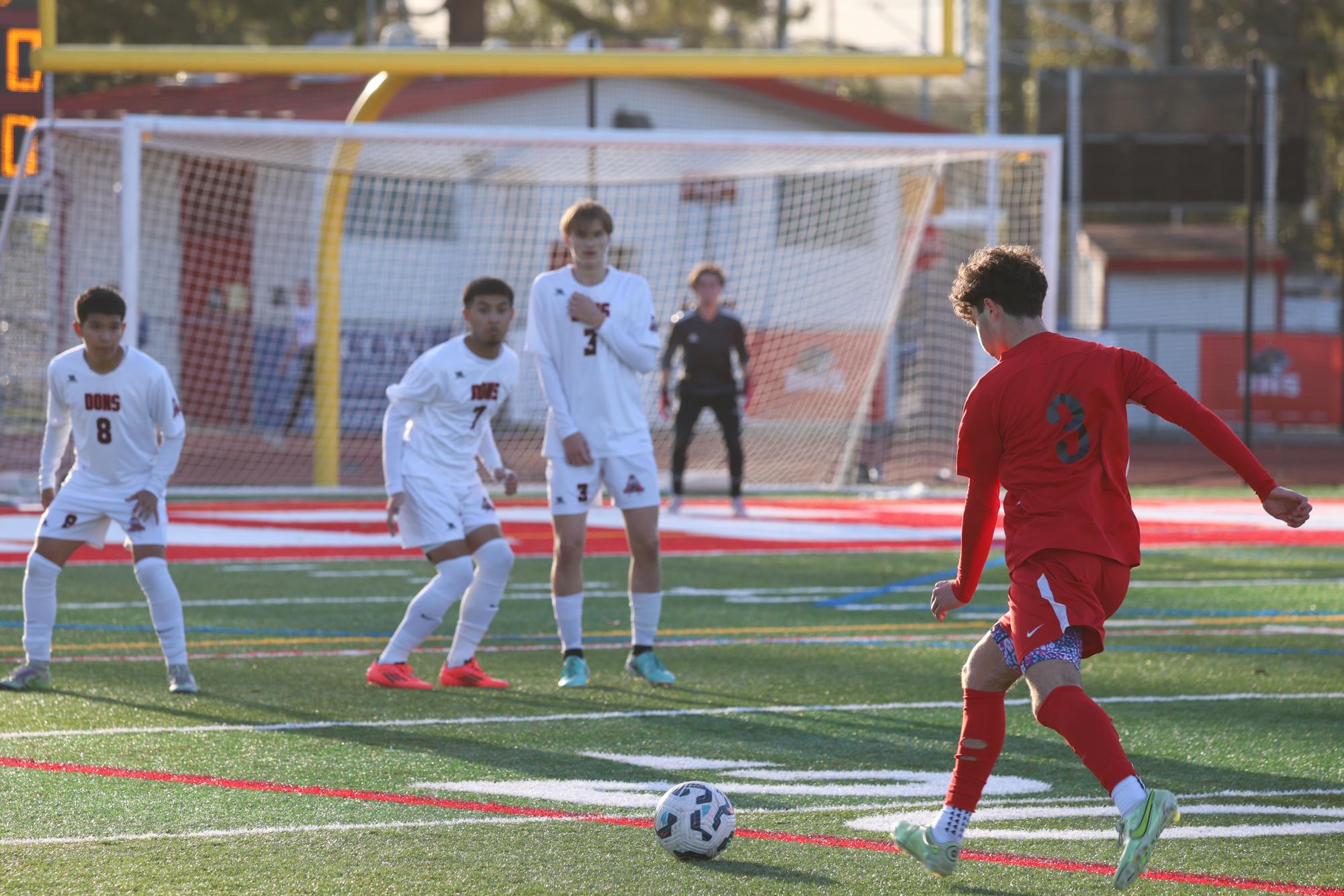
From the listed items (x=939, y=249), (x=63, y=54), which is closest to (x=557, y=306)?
(x=63, y=54)

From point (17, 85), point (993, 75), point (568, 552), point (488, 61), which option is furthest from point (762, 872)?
point (993, 75)

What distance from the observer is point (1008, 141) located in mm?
15219

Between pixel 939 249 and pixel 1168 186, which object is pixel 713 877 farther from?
pixel 1168 186

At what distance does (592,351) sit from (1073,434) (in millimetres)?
3424

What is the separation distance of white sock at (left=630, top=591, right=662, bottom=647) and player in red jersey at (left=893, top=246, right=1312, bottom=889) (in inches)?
125

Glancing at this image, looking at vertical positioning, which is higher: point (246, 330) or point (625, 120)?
point (625, 120)

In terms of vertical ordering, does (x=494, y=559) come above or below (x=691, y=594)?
above

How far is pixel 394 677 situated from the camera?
7.36 meters

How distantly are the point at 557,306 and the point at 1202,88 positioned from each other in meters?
22.8

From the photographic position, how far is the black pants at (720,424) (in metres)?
14.5

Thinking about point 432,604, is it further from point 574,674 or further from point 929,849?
point 929,849

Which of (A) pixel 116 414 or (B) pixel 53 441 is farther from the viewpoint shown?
(B) pixel 53 441

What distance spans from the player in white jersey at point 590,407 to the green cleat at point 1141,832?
3.58 metres

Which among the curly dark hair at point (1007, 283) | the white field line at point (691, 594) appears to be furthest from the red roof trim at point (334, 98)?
the curly dark hair at point (1007, 283)
